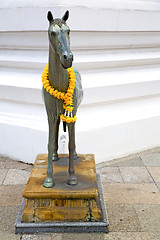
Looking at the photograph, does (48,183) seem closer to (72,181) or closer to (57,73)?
(72,181)

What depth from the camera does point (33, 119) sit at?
4.58 metres

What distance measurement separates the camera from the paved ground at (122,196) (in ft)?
9.84

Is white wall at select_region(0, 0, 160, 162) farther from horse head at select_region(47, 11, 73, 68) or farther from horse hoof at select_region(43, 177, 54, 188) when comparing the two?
horse head at select_region(47, 11, 73, 68)

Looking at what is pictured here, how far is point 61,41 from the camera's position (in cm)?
254

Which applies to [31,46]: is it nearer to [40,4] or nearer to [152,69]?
[40,4]

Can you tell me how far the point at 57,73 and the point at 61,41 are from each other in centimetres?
34

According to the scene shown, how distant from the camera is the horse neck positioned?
2.77 m

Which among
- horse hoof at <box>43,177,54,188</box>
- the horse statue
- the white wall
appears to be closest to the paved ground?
the white wall

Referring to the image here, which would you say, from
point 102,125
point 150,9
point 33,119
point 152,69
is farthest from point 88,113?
point 150,9

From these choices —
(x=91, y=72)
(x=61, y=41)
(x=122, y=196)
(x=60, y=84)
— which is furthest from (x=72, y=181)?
(x=91, y=72)

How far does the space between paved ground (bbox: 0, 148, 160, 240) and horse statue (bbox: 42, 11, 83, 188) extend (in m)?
Answer: 0.55

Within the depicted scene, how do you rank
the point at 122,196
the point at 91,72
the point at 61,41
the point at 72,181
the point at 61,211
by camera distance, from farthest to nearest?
1. the point at 91,72
2. the point at 122,196
3. the point at 72,181
4. the point at 61,211
5. the point at 61,41

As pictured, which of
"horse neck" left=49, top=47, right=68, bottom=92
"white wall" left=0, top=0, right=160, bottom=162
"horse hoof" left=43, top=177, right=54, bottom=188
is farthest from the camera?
"white wall" left=0, top=0, right=160, bottom=162

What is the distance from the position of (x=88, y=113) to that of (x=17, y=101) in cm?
107
